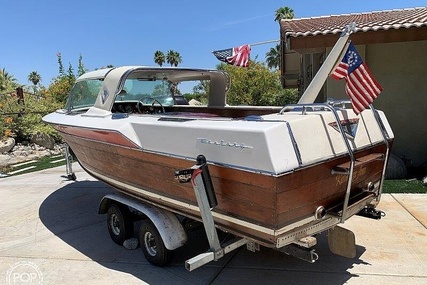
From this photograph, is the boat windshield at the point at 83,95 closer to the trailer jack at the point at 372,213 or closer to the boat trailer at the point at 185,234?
the boat trailer at the point at 185,234

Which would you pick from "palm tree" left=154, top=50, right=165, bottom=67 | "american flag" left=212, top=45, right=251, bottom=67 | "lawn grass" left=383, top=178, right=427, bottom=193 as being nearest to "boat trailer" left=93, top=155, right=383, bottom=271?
"lawn grass" left=383, top=178, right=427, bottom=193

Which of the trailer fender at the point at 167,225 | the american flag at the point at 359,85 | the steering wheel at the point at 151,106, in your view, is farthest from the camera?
the steering wheel at the point at 151,106

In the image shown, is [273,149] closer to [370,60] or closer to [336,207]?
[336,207]

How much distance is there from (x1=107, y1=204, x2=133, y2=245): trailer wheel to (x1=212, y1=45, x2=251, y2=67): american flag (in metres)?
3.09

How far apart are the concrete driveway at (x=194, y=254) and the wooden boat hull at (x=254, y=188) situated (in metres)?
0.65

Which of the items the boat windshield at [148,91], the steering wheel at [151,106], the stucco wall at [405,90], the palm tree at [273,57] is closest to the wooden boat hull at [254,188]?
the boat windshield at [148,91]

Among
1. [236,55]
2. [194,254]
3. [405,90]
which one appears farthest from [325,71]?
[405,90]

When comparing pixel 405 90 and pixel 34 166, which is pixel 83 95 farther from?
pixel 405 90

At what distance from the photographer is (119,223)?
4.27 m

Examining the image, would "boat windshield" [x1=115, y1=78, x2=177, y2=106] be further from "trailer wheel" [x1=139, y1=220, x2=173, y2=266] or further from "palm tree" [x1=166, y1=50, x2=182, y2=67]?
"palm tree" [x1=166, y1=50, x2=182, y2=67]

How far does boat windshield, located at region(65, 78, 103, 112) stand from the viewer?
490 cm

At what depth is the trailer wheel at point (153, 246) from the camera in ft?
11.7

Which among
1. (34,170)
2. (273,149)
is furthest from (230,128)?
(34,170)

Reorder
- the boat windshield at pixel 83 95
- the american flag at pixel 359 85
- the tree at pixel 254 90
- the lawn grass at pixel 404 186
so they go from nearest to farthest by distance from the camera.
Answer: the american flag at pixel 359 85 → the boat windshield at pixel 83 95 → the lawn grass at pixel 404 186 → the tree at pixel 254 90
